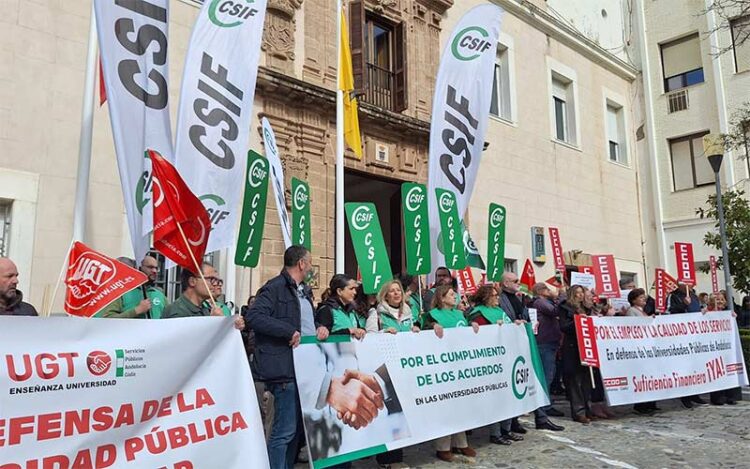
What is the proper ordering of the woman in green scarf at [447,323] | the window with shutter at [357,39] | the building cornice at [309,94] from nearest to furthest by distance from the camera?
the woman in green scarf at [447,323], the building cornice at [309,94], the window with shutter at [357,39]

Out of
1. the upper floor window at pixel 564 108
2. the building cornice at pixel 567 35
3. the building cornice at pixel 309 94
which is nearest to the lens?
the building cornice at pixel 309 94

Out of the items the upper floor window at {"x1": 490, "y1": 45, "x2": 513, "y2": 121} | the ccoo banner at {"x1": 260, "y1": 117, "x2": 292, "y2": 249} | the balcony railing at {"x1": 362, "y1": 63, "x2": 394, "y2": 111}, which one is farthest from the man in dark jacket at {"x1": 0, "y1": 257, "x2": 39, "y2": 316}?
the upper floor window at {"x1": 490, "y1": 45, "x2": 513, "y2": 121}

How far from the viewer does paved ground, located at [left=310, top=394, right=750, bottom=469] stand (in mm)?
5469

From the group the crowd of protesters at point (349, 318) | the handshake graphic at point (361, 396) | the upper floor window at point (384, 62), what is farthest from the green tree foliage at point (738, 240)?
the handshake graphic at point (361, 396)

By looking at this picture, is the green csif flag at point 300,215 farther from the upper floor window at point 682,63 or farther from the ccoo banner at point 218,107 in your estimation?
the upper floor window at point 682,63

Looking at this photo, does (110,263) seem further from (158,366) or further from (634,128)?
(634,128)

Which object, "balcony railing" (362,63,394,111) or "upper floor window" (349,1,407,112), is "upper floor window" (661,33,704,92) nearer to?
"upper floor window" (349,1,407,112)

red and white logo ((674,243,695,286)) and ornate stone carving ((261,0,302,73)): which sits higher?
ornate stone carving ((261,0,302,73))

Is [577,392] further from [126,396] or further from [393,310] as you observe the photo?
[126,396]

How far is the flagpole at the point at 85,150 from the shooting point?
6.06 m

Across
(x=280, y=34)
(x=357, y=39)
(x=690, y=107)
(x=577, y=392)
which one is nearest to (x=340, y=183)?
(x=280, y=34)

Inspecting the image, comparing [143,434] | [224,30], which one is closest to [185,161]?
[224,30]

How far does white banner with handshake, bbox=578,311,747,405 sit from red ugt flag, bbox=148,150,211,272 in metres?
4.81

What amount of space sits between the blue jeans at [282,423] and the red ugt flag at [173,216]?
1122mm
